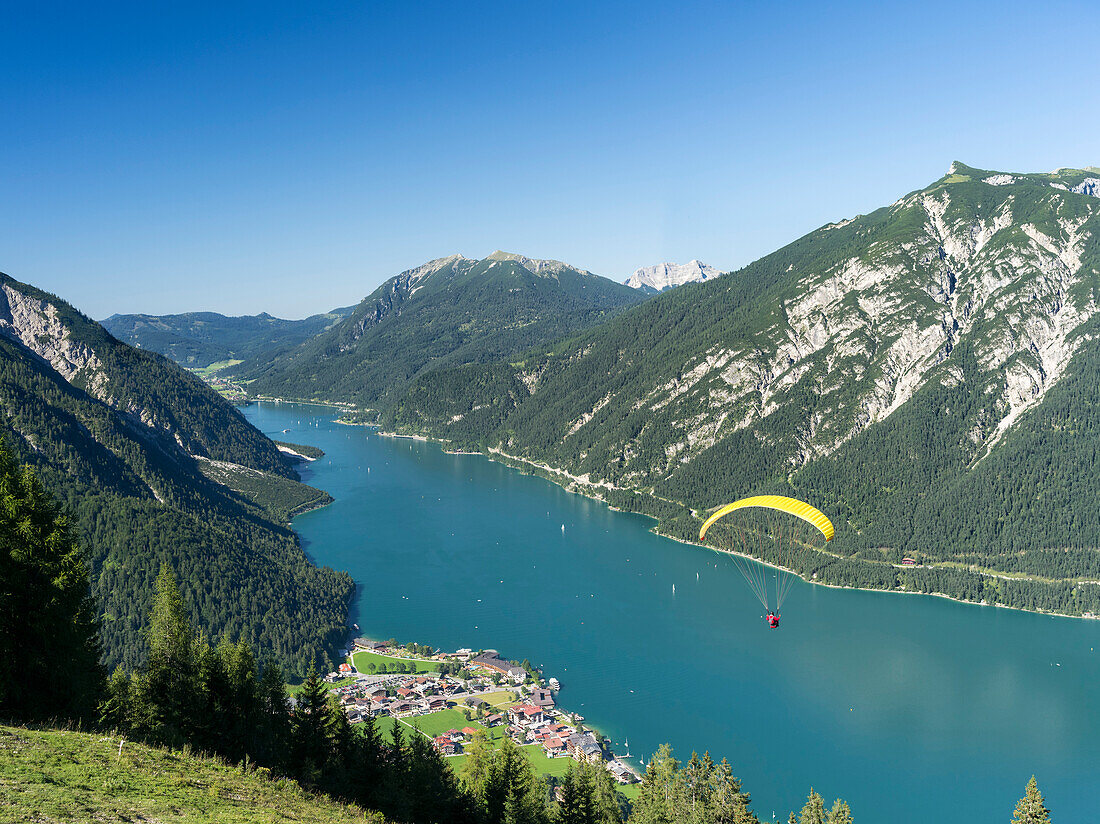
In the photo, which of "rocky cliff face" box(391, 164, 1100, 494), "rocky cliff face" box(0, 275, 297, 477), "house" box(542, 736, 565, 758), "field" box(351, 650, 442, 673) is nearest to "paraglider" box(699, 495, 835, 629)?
"rocky cliff face" box(391, 164, 1100, 494)

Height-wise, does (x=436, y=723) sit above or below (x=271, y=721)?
below

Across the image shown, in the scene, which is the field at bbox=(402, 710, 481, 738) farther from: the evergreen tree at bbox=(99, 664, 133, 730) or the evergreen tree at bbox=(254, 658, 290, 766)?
the evergreen tree at bbox=(99, 664, 133, 730)

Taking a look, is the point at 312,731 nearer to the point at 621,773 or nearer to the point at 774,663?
the point at 621,773

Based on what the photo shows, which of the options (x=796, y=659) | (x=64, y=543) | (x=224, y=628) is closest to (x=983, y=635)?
(x=796, y=659)

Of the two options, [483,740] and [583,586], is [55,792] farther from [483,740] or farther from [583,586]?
[583,586]

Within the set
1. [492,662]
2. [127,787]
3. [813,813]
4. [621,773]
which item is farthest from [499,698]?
[127,787]

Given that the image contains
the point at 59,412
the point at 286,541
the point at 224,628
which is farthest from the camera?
the point at 286,541
